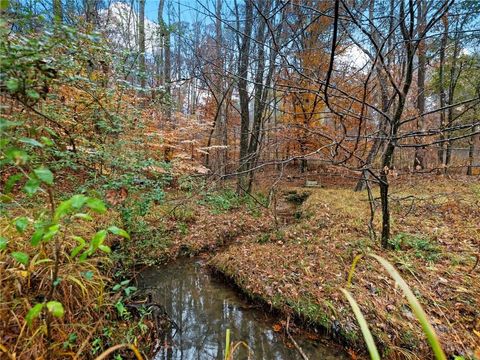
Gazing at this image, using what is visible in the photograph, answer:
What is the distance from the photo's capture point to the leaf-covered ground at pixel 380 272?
7.75ft

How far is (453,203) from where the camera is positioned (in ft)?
15.0

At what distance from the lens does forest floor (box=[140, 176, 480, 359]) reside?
7.88 feet

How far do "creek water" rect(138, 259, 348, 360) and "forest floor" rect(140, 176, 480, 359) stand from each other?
23 cm

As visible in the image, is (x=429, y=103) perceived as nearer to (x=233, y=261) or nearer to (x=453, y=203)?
(x=453, y=203)

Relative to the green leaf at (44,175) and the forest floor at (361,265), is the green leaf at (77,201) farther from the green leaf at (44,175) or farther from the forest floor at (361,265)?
the forest floor at (361,265)

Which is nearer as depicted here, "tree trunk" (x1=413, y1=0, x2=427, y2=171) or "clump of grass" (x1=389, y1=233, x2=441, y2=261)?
"tree trunk" (x1=413, y1=0, x2=427, y2=171)

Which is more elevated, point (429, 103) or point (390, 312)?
point (429, 103)

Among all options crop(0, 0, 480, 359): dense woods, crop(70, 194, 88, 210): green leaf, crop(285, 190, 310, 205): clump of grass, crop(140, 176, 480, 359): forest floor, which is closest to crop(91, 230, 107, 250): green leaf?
crop(0, 0, 480, 359): dense woods

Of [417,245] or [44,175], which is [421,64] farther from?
[44,175]

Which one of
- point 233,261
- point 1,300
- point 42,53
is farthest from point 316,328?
point 42,53

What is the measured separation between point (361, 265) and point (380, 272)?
24cm

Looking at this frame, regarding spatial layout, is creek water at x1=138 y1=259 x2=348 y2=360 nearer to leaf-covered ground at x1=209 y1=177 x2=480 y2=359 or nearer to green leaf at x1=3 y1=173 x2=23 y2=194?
leaf-covered ground at x1=209 y1=177 x2=480 y2=359

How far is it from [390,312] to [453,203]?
129 inches

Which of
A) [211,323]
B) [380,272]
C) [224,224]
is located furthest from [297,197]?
[211,323]
